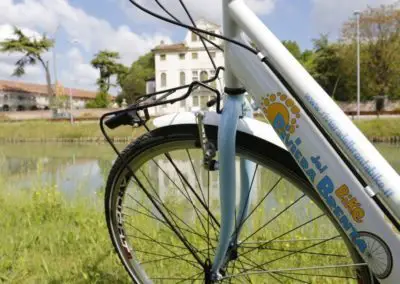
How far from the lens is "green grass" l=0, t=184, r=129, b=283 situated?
171cm

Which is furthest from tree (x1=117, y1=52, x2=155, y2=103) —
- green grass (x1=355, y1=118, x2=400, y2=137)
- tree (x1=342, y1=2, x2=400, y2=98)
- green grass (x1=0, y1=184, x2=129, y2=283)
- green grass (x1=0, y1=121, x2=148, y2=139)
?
green grass (x1=0, y1=184, x2=129, y2=283)

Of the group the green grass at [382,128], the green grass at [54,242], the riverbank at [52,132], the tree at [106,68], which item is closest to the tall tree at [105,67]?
the tree at [106,68]

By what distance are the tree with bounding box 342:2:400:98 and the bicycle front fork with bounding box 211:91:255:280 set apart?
2019 cm

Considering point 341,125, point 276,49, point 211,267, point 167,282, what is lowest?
point 167,282

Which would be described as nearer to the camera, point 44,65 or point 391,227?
point 391,227

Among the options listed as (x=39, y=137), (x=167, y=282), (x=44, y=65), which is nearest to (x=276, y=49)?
(x=167, y=282)

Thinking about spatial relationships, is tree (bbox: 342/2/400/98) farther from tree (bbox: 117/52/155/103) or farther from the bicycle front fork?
the bicycle front fork

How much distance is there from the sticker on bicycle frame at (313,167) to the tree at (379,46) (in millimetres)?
20338

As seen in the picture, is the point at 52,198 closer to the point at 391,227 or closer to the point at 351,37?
the point at 391,227

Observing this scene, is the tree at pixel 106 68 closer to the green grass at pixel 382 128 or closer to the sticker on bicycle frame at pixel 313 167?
the green grass at pixel 382 128

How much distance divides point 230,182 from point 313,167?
250 mm

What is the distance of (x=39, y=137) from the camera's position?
59.7 ft

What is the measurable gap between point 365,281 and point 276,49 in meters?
0.55

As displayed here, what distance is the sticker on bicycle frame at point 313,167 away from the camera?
76 cm
